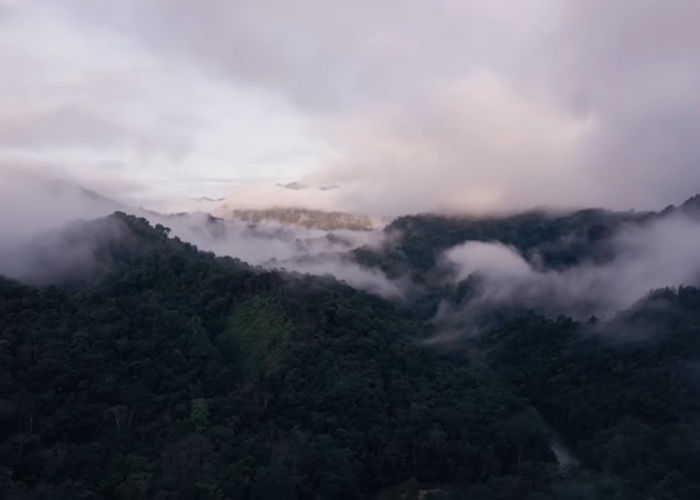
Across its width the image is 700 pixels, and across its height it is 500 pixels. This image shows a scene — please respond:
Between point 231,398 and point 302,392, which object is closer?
point 231,398

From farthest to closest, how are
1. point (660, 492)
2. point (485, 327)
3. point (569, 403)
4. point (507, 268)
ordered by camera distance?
point (507, 268) → point (485, 327) → point (569, 403) → point (660, 492)

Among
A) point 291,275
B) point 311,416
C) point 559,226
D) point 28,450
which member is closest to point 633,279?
point 559,226

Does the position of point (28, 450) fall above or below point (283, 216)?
below

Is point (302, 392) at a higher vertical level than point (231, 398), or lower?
higher

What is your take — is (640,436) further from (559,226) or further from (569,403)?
A: (559,226)
